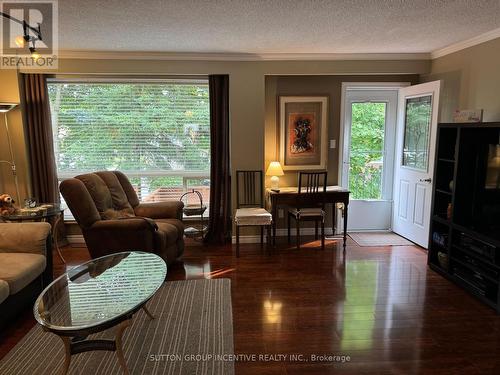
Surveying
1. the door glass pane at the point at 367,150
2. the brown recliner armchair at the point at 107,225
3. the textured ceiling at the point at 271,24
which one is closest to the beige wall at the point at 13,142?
the textured ceiling at the point at 271,24

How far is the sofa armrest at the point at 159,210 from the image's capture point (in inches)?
159

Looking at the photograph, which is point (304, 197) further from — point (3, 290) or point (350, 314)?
point (3, 290)

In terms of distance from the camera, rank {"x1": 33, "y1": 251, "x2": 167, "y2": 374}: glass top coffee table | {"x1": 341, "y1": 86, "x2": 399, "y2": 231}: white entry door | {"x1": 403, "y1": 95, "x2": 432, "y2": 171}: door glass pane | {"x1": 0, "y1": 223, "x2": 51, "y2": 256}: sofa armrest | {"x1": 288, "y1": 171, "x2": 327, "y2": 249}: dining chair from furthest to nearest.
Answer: {"x1": 341, "y1": 86, "x2": 399, "y2": 231}: white entry door
{"x1": 288, "y1": 171, "x2": 327, "y2": 249}: dining chair
{"x1": 403, "y1": 95, "x2": 432, "y2": 171}: door glass pane
{"x1": 0, "y1": 223, "x2": 51, "y2": 256}: sofa armrest
{"x1": 33, "y1": 251, "x2": 167, "y2": 374}: glass top coffee table

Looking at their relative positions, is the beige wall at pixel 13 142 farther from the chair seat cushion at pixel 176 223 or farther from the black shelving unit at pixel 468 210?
the black shelving unit at pixel 468 210

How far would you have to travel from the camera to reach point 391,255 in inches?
164

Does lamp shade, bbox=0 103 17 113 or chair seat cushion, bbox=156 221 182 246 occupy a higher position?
lamp shade, bbox=0 103 17 113

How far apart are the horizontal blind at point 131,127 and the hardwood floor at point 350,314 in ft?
Result: 4.14

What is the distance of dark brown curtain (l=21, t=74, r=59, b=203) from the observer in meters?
4.22

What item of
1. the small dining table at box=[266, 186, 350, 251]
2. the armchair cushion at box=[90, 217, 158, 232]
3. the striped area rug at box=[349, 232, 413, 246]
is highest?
the small dining table at box=[266, 186, 350, 251]

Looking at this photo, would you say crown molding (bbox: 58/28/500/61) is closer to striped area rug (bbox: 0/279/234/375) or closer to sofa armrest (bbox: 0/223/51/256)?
sofa armrest (bbox: 0/223/51/256)

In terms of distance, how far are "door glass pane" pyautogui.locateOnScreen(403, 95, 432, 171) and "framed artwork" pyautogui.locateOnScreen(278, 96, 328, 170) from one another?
104 centimetres

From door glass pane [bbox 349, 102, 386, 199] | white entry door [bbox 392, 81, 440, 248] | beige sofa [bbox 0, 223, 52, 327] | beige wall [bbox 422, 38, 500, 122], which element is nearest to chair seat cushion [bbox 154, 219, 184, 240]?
beige sofa [bbox 0, 223, 52, 327]

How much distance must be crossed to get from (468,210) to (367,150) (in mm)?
1836

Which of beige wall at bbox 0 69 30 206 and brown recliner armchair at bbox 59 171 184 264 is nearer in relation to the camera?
brown recliner armchair at bbox 59 171 184 264
